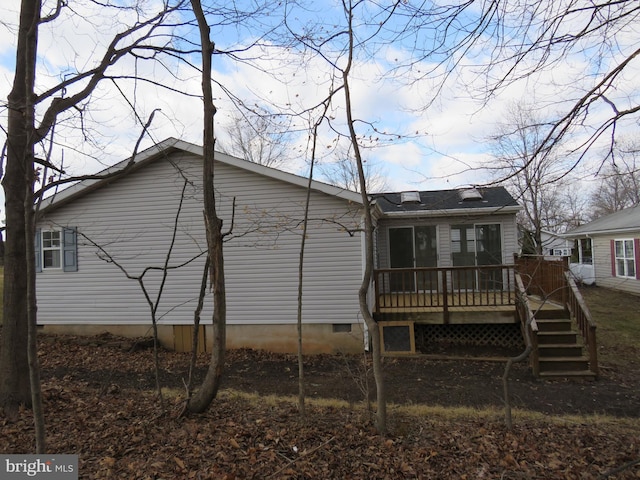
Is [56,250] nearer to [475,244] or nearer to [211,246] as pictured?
[211,246]

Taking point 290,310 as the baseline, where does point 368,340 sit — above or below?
below

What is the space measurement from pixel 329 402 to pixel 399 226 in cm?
749

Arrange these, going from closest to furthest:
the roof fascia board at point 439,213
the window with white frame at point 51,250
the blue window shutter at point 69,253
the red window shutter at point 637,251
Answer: the blue window shutter at point 69,253 → the window with white frame at point 51,250 → the roof fascia board at point 439,213 → the red window shutter at point 637,251

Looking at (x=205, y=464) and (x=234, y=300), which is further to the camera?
(x=234, y=300)

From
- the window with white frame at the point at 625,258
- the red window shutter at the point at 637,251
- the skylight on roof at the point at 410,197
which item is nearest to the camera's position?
the skylight on roof at the point at 410,197

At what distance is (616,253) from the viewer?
1794 centimetres

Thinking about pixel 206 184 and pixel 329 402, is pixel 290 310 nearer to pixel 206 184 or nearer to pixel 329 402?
pixel 329 402

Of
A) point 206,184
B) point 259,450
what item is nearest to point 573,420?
point 259,450

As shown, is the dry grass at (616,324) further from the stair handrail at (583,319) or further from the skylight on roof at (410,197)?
the skylight on roof at (410,197)

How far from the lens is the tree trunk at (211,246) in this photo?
4.27m

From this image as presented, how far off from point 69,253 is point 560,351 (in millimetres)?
11775

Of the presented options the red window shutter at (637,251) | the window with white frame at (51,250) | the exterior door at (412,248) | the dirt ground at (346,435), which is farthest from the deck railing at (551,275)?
the window with white frame at (51,250)

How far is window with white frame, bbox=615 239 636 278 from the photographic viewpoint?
54.3 feet

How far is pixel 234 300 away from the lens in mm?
10039
